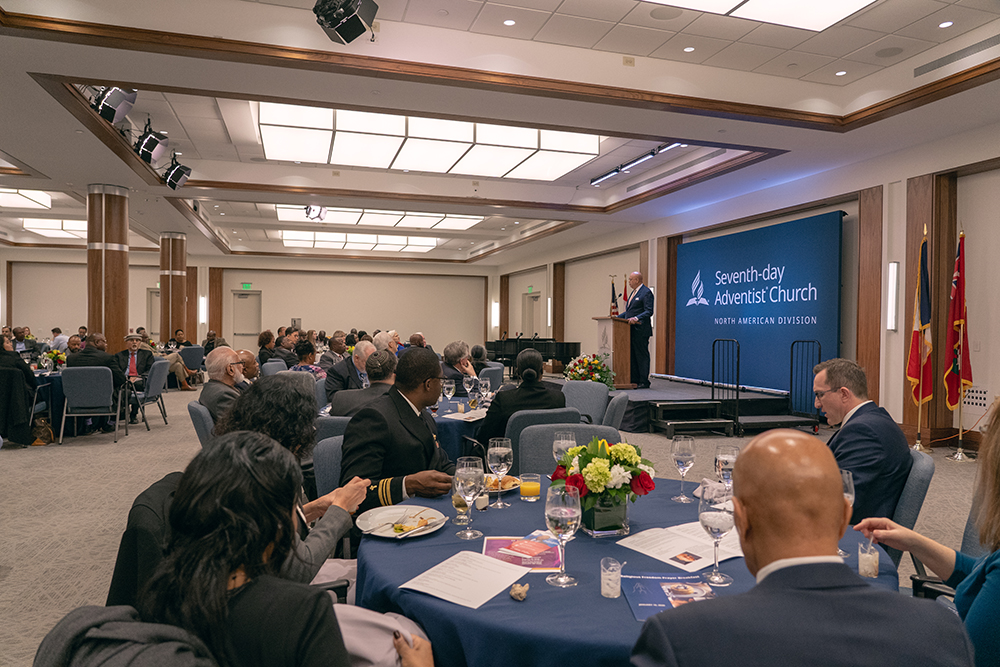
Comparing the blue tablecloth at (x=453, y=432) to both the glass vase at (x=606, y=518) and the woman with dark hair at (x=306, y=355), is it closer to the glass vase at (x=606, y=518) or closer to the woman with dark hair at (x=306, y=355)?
the glass vase at (x=606, y=518)

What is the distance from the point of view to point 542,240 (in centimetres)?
1595

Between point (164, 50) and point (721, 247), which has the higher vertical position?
point (164, 50)

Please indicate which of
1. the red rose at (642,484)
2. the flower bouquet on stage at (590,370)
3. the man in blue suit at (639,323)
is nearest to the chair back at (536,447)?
the red rose at (642,484)

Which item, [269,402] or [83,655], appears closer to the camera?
[83,655]

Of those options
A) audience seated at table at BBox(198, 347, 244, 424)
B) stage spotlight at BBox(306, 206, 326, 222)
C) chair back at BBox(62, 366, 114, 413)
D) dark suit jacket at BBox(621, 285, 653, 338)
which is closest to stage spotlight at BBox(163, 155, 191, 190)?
chair back at BBox(62, 366, 114, 413)

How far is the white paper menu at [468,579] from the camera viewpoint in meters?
1.50

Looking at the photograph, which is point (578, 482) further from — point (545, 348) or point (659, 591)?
point (545, 348)

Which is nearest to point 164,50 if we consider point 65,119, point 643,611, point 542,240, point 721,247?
point 65,119

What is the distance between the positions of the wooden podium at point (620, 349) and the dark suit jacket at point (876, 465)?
7012 millimetres

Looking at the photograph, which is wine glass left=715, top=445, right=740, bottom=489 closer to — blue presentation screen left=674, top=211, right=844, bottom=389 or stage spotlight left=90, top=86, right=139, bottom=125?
stage spotlight left=90, top=86, right=139, bottom=125

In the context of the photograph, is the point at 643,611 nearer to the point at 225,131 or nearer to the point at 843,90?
the point at 843,90

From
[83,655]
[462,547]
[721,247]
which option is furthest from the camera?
[721,247]

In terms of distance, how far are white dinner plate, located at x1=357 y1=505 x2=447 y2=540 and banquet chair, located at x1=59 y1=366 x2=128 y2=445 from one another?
651 centimetres

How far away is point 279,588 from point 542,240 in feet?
50.0
